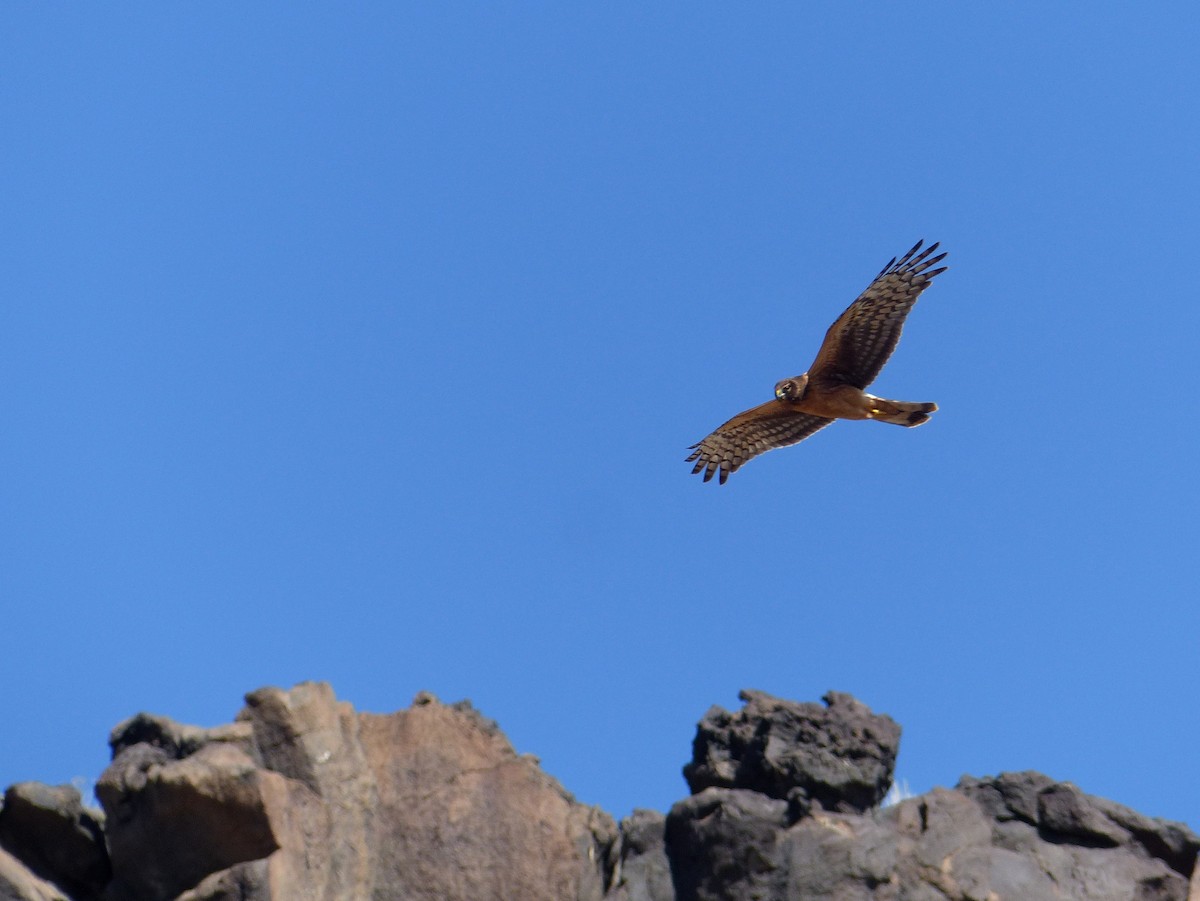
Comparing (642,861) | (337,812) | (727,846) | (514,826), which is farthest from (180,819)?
(727,846)

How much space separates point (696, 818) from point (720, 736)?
85 centimetres

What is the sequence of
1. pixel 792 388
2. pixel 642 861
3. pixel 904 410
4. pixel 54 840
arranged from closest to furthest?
pixel 54 840, pixel 642 861, pixel 904 410, pixel 792 388

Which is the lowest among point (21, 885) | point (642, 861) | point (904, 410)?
point (21, 885)

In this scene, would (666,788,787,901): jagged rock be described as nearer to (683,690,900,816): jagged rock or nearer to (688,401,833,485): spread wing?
(683,690,900,816): jagged rock

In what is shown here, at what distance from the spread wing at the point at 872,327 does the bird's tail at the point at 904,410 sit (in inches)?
12.6

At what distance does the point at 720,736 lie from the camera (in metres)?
12.9

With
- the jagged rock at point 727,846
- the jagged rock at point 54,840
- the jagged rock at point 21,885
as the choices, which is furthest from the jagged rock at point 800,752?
the jagged rock at point 21,885

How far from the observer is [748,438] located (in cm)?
1670

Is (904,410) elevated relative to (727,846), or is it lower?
elevated

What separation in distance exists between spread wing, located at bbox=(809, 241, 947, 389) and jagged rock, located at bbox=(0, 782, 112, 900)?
8549mm

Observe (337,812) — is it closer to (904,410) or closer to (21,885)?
(21,885)

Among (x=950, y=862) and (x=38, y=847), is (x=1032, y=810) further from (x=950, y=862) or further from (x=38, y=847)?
(x=38, y=847)

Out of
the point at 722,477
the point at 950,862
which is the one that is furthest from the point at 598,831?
the point at 722,477

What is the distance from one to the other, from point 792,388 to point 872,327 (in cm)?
107
